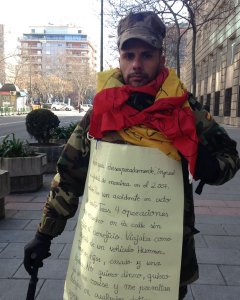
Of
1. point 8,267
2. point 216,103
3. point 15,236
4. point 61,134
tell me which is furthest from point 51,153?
point 216,103

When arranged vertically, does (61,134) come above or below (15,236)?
above

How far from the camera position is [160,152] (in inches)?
65.7

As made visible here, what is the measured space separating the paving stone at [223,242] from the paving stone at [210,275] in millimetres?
621

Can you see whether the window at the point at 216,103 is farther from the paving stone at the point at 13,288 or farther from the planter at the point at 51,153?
the paving stone at the point at 13,288

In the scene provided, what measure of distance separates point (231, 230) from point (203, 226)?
33 cm

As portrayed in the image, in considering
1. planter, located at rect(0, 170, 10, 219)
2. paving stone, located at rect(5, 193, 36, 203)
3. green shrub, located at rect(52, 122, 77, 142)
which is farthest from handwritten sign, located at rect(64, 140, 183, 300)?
green shrub, located at rect(52, 122, 77, 142)

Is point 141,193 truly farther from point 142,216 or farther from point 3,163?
point 3,163

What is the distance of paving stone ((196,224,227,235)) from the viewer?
496cm

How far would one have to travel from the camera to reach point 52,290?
3.37m

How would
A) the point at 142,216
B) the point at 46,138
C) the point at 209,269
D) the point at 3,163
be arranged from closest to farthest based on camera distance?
the point at 142,216 < the point at 209,269 < the point at 3,163 < the point at 46,138

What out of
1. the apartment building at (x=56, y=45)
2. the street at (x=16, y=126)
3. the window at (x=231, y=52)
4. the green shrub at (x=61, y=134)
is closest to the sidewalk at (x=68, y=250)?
the green shrub at (x=61, y=134)

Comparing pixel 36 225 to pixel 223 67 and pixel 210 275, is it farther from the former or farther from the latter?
pixel 223 67

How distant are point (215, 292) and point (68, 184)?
193 centimetres

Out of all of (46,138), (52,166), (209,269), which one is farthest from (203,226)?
(46,138)
